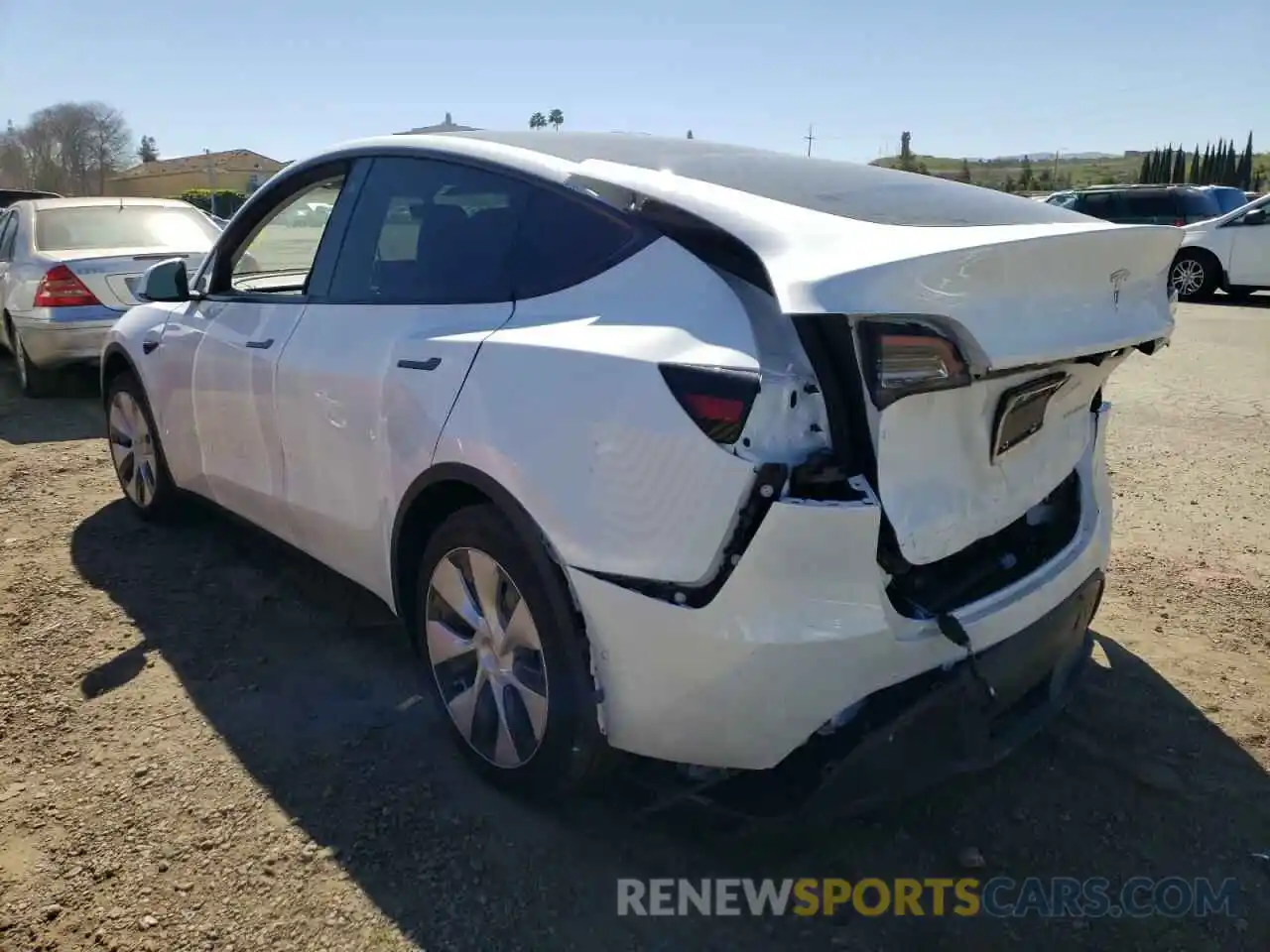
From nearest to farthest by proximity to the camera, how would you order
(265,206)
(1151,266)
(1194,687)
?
(1151,266), (1194,687), (265,206)

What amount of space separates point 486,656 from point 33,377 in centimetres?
698

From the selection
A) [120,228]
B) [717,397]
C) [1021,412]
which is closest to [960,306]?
[1021,412]

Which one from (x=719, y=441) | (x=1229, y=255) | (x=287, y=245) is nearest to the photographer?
(x=719, y=441)

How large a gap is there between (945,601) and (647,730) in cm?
72

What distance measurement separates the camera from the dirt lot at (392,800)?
226cm

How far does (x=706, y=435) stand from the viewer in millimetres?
1988

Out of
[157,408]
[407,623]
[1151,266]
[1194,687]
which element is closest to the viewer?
[1151,266]

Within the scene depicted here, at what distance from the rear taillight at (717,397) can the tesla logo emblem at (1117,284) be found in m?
1.04

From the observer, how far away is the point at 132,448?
4.80 meters

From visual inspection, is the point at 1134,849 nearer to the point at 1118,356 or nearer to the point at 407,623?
the point at 1118,356

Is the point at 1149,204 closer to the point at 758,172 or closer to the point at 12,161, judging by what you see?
the point at 758,172

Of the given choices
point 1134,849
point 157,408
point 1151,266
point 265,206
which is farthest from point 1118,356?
point 157,408

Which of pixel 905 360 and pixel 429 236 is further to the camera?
pixel 429 236

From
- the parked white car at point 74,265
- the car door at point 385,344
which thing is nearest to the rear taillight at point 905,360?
the car door at point 385,344
